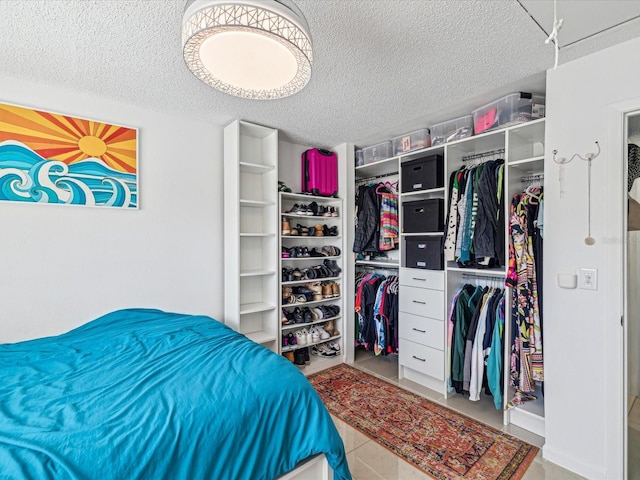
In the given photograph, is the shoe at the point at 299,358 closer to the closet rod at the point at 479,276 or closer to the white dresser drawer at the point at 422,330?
the white dresser drawer at the point at 422,330

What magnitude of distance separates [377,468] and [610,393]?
1.33 m

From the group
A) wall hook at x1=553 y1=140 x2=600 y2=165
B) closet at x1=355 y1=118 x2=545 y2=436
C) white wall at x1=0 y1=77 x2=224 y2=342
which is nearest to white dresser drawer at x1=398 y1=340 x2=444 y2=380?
closet at x1=355 y1=118 x2=545 y2=436

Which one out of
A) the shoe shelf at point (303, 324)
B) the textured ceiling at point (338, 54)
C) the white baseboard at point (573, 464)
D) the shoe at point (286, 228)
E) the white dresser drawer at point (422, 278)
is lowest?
the white baseboard at point (573, 464)

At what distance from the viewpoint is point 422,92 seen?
2.22m

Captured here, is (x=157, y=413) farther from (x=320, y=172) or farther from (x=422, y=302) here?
(x=320, y=172)

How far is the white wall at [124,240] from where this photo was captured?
204 cm

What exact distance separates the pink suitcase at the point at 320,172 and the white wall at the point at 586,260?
1.93 m

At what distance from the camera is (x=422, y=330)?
109 inches

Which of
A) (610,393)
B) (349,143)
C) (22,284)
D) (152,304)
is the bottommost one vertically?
(610,393)

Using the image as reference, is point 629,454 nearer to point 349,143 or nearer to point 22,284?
point 349,143

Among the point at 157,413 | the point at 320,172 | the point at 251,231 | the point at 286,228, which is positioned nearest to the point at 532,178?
the point at 320,172

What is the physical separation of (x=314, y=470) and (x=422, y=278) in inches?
70.1

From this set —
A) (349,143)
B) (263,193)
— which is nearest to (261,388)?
(263,193)

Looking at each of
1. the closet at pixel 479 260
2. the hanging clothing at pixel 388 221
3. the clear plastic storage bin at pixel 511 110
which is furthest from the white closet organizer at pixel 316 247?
the clear plastic storage bin at pixel 511 110
